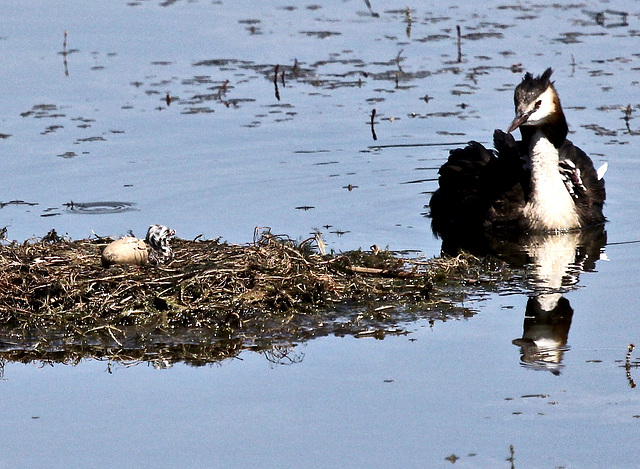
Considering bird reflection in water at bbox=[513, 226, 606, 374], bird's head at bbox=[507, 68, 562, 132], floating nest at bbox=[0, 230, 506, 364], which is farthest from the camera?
bird's head at bbox=[507, 68, 562, 132]

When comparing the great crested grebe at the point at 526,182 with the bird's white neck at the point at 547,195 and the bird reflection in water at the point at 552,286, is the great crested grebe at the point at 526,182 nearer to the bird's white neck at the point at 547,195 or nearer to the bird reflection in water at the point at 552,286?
the bird's white neck at the point at 547,195

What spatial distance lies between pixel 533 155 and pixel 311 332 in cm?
394

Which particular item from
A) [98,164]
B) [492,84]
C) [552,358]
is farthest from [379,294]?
[492,84]

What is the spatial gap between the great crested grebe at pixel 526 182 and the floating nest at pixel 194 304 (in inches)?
107

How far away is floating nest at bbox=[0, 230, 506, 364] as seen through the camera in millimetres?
8000

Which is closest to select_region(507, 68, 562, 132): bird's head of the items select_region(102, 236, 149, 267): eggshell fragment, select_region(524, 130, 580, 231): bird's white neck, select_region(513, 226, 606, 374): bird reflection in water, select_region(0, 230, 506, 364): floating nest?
select_region(524, 130, 580, 231): bird's white neck

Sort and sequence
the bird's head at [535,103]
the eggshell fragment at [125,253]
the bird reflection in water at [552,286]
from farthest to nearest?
the bird's head at [535,103] → the eggshell fragment at [125,253] → the bird reflection in water at [552,286]

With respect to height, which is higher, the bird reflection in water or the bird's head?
the bird's head

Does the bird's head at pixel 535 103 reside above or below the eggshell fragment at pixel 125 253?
above

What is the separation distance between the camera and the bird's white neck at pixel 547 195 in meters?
11.2

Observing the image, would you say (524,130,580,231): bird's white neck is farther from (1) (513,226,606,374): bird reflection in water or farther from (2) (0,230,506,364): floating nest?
(2) (0,230,506,364): floating nest

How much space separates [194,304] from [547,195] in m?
4.19

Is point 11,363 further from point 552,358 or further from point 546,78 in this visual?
point 546,78

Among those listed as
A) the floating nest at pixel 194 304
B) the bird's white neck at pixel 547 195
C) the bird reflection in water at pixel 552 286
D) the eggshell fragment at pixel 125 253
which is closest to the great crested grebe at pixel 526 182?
the bird's white neck at pixel 547 195
